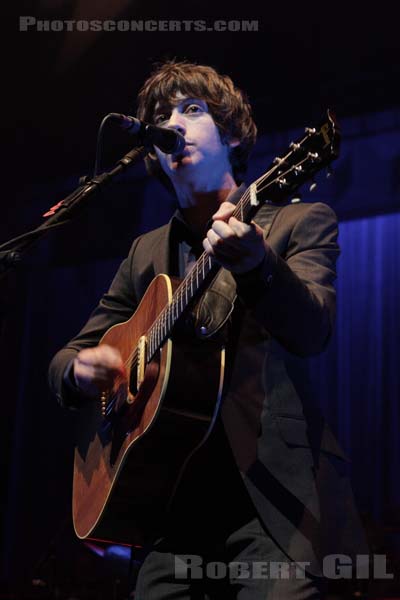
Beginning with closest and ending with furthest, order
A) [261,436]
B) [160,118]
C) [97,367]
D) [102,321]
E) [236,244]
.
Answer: [236,244] < [261,436] < [97,367] < [102,321] < [160,118]

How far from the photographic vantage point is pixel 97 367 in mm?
2506

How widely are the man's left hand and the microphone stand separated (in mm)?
782

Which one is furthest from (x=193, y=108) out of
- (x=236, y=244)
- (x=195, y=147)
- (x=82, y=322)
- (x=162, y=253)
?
(x=82, y=322)

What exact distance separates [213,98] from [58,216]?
3.29 feet

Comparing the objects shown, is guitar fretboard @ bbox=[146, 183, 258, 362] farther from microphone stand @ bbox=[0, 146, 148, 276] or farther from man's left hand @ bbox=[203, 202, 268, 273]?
microphone stand @ bbox=[0, 146, 148, 276]

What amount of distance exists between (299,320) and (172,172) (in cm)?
110

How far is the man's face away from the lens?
260 cm

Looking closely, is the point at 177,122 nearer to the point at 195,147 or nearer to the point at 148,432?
the point at 195,147

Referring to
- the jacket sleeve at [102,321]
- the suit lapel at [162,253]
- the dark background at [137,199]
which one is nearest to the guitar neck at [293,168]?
the suit lapel at [162,253]

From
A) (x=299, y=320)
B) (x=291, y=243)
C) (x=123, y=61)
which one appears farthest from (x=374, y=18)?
(x=299, y=320)

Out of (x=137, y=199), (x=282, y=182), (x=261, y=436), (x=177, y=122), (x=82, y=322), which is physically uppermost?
(x=137, y=199)

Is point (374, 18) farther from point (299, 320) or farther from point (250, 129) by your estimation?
point (299, 320)

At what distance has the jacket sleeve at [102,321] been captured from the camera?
2.69 m

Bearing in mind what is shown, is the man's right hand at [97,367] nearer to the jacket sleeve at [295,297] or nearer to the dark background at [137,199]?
the jacket sleeve at [295,297]
